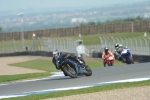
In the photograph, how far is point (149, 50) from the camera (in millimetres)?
36594

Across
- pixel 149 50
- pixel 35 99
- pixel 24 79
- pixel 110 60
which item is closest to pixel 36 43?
pixel 149 50

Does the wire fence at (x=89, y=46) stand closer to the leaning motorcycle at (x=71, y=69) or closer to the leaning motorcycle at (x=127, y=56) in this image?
the leaning motorcycle at (x=127, y=56)

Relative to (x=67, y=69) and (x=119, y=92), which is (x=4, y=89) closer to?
(x=67, y=69)

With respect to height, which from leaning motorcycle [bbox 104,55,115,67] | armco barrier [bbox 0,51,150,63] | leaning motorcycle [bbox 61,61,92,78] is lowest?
armco barrier [bbox 0,51,150,63]

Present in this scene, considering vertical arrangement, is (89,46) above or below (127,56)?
below

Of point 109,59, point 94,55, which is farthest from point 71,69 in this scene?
point 94,55

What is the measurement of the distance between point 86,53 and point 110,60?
57.3ft

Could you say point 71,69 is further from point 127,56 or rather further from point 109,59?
point 127,56

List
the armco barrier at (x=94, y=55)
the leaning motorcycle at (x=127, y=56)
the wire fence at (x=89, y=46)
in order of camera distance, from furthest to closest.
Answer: the wire fence at (x=89, y=46)
the armco barrier at (x=94, y=55)
the leaning motorcycle at (x=127, y=56)

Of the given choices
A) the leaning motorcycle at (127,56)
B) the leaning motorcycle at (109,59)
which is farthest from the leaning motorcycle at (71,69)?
the leaning motorcycle at (127,56)

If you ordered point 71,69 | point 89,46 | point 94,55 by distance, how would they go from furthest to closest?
point 89,46, point 94,55, point 71,69

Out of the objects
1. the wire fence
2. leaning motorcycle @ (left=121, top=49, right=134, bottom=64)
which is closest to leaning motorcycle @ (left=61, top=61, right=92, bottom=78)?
leaning motorcycle @ (left=121, top=49, right=134, bottom=64)

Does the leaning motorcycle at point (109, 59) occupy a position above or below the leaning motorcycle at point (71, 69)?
below

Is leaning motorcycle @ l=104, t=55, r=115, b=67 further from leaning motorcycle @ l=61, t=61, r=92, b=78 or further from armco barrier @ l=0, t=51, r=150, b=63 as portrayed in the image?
leaning motorcycle @ l=61, t=61, r=92, b=78
